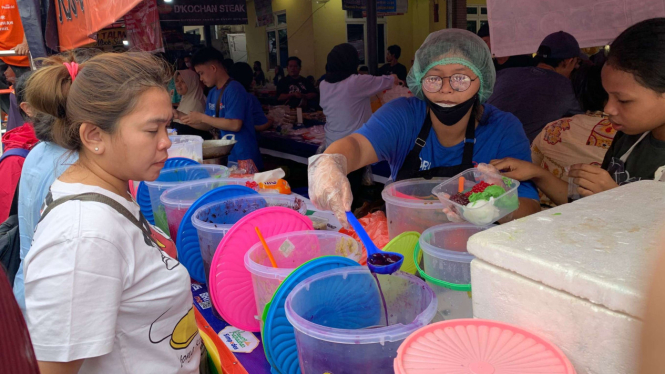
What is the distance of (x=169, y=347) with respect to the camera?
1394 mm

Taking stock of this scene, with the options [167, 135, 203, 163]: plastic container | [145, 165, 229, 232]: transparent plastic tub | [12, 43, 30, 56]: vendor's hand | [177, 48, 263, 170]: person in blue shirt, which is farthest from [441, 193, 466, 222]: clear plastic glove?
[12, 43, 30, 56]: vendor's hand

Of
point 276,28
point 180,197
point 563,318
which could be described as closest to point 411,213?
point 563,318

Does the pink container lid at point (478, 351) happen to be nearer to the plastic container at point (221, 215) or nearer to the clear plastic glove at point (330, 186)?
the clear plastic glove at point (330, 186)

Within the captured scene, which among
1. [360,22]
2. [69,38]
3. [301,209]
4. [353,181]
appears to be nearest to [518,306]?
[301,209]

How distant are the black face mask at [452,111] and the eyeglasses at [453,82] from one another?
0.07 meters

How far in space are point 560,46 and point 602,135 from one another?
1139 mm

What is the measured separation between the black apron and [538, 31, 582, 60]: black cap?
2039 mm

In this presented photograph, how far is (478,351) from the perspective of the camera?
750mm

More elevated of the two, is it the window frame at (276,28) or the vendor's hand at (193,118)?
the window frame at (276,28)

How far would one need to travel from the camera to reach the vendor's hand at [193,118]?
486 centimetres

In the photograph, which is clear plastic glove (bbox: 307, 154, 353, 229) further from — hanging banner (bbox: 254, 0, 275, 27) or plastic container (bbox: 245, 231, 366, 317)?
hanging banner (bbox: 254, 0, 275, 27)

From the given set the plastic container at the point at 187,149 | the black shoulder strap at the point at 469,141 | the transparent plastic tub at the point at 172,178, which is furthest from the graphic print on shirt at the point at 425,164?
the plastic container at the point at 187,149

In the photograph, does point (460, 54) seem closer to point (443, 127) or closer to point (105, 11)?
point (443, 127)

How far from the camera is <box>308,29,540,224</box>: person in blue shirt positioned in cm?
211
